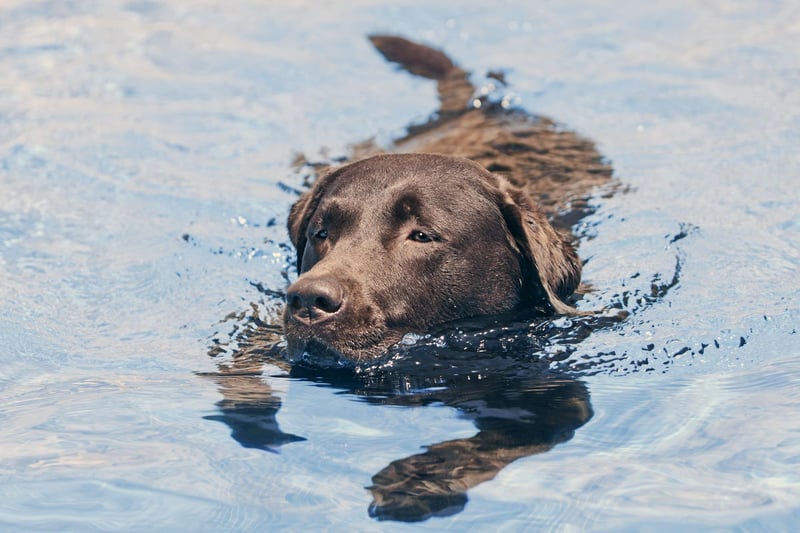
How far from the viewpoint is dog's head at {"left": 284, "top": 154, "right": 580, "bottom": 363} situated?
405cm

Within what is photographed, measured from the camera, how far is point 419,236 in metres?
4.49

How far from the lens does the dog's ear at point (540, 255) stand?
4617mm

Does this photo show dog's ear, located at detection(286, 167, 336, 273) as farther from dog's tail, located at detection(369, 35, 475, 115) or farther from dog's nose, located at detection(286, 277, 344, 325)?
dog's tail, located at detection(369, 35, 475, 115)

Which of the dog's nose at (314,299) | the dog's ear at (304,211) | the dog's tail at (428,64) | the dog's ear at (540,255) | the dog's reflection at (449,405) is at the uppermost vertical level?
the dog's tail at (428,64)

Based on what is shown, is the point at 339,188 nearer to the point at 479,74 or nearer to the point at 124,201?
the point at 124,201

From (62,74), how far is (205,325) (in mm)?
4744

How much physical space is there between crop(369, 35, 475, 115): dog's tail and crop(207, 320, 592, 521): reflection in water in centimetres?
382

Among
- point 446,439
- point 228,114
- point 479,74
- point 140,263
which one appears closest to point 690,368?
point 446,439

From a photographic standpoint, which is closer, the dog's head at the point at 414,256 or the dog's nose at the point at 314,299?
the dog's nose at the point at 314,299

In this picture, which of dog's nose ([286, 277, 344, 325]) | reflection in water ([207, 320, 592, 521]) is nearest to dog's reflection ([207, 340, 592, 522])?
reflection in water ([207, 320, 592, 521])

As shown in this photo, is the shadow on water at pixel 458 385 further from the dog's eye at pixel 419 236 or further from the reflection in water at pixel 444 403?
the dog's eye at pixel 419 236

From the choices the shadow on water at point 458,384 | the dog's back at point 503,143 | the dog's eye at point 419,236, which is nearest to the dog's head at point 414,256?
the dog's eye at point 419,236

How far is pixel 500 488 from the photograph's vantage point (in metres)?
3.28

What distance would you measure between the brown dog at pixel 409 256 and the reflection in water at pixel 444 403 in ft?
0.46
